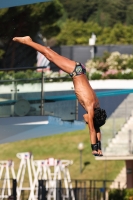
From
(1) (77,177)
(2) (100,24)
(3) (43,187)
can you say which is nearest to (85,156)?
(1) (77,177)

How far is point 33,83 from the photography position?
22484 mm

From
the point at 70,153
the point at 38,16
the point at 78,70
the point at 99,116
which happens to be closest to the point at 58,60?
the point at 78,70

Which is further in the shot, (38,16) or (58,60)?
→ (38,16)

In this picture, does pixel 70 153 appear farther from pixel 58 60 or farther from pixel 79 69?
pixel 79 69

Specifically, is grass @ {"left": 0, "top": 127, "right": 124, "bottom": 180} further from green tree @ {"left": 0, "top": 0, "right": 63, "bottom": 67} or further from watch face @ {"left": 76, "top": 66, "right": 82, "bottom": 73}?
watch face @ {"left": 76, "top": 66, "right": 82, "bottom": 73}

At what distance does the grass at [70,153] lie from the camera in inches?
1860

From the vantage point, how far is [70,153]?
51969 millimetres

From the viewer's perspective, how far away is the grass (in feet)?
155

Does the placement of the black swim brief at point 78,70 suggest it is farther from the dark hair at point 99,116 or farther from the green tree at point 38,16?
the green tree at point 38,16

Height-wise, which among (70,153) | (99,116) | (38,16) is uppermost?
(38,16)

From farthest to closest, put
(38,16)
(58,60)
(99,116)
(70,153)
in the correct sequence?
(70,153), (38,16), (58,60), (99,116)

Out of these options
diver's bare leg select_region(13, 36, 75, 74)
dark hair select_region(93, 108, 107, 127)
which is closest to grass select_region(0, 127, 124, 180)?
diver's bare leg select_region(13, 36, 75, 74)

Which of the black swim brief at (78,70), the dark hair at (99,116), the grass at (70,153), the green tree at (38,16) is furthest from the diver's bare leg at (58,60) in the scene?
the grass at (70,153)

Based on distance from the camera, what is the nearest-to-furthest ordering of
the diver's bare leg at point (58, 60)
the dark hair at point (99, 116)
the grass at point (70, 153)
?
the dark hair at point (99, 116)
the diver's bare leg at point (58, 60)
the grass at point (70, 153)
